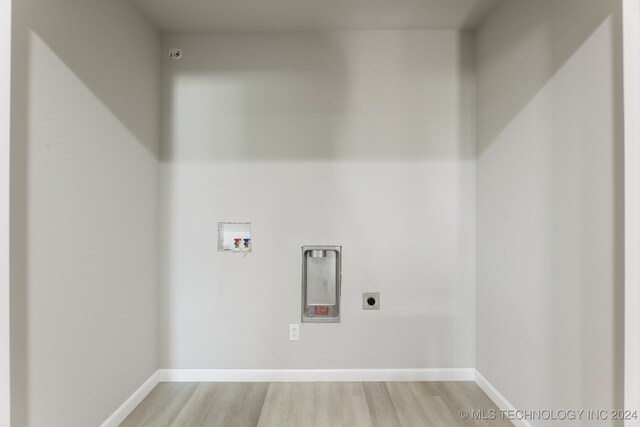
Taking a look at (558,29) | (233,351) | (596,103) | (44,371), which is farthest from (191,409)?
(558,29)

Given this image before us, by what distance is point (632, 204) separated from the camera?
1.18 m

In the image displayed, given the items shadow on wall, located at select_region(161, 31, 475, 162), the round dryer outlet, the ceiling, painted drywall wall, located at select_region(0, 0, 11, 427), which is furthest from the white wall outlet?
the ceiling

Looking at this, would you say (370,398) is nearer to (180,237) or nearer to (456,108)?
(180,237)

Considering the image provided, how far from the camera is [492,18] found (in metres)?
2.14

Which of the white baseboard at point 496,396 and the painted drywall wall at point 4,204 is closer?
the painted drywall wall at point 4,204

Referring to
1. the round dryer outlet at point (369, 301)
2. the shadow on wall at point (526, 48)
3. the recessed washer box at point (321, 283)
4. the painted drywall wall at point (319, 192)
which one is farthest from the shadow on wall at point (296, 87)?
the round dryer outlet at point (369, 301)

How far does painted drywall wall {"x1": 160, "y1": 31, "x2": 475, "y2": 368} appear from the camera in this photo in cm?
237

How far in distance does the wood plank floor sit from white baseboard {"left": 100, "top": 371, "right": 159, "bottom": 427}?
0.09ft

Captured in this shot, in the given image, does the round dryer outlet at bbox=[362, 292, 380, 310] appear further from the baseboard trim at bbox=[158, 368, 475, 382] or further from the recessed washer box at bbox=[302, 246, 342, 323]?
the baseboard trim at bbox=[158, 368, 475, 382]

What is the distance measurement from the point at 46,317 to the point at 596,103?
7.48ft

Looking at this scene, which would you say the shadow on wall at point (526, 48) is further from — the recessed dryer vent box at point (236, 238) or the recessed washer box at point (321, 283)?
the recessed dryer vent box at point (236, 238)

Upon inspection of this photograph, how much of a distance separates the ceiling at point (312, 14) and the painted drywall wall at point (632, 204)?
1.07m

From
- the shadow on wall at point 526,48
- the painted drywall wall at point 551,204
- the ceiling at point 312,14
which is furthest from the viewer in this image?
the ceiling at point 312,14

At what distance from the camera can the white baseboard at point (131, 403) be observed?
1828 mm
